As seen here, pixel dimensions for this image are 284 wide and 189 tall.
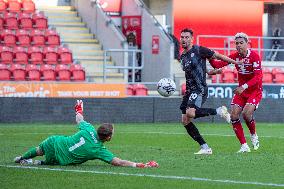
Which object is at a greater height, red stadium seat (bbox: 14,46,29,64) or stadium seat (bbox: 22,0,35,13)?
stadium seat (bbox: 22,0,35,13)

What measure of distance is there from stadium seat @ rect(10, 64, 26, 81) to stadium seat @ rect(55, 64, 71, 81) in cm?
117

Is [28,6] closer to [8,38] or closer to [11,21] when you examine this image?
[11,21]

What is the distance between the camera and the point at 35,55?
32.7 m

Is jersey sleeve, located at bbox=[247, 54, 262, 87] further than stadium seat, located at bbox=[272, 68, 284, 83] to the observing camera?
No

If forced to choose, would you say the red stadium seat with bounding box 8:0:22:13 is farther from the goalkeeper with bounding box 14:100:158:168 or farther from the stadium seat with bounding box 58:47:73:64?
the goalkeeper with bounding box 14:100:158:168

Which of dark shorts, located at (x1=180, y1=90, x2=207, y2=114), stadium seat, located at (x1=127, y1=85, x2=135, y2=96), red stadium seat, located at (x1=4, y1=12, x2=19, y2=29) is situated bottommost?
stadium seat, located at (x1=127, y1=85, x2=135, y2=96)

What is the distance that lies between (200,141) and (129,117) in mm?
12580

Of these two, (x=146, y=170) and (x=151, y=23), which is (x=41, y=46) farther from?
(x=146, y=170)

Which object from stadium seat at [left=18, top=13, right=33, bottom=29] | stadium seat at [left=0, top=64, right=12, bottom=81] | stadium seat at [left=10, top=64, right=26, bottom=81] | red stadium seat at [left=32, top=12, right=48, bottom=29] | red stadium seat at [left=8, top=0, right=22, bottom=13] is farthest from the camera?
red stadium seat at [left=8, top=0, right=22, bottom=13]

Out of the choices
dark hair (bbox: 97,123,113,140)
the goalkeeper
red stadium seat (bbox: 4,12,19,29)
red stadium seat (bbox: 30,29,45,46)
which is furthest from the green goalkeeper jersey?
red stadium seat (bbox: 4,12,19,29)

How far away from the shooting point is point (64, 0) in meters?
38.4

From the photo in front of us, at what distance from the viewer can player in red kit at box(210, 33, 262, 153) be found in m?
18.7

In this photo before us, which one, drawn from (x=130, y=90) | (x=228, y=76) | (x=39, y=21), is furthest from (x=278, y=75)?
Answer: (x=39, y=21)

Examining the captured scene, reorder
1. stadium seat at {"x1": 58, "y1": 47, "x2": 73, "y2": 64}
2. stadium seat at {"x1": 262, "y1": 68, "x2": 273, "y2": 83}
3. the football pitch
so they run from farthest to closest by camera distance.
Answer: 1. stadium seat at {"x1": 262, "y1": 68, "x2": 273, "y2": 83}
2. stadium seat at {"x1": 58, "y1": 47, "x2": 73, "y2": 64}
3. the football pitch
